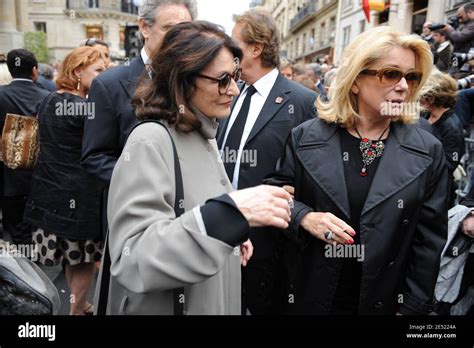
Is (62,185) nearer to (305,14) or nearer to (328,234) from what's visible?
(328,234)

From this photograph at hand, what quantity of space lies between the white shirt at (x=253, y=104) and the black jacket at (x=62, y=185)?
44.9 inches

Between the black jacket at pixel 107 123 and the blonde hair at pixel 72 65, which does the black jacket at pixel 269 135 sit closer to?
the black jacket at pixel 107 123

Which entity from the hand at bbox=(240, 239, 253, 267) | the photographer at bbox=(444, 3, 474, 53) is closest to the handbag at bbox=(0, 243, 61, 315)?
the hand at bbox=(240, 239, 253, 267)

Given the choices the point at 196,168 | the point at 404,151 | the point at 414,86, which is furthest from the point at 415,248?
the point at 196,168

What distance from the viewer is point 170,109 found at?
137 centimetres

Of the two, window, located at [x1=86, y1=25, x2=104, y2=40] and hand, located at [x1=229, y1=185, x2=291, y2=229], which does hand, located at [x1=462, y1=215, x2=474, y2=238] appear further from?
window, located at [x1=86, y1=25, x2=104, y2=40]

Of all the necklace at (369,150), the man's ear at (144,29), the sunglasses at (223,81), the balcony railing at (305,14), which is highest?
the balcony railing at (305,14)

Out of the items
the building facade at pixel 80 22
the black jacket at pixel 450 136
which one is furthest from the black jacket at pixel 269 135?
the building facade at pixel 80 22

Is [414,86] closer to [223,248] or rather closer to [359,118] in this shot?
[359,118]

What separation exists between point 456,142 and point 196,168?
10.1ft

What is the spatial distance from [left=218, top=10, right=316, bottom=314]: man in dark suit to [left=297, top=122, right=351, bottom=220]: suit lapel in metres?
0.65

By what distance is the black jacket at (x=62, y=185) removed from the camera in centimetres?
290

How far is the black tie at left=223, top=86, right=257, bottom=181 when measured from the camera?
261 cm

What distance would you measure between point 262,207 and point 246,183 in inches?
56.2
